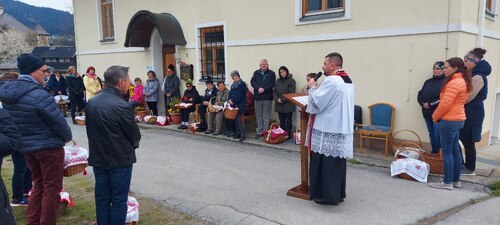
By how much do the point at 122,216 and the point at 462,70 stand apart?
4611 millimetres

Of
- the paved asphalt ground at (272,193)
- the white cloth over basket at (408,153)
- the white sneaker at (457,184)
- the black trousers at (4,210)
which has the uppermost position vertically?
the black trousers at (4,210)

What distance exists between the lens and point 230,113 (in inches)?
354

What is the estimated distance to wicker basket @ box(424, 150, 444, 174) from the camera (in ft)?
20.2

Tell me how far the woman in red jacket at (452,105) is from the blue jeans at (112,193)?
4.15 m

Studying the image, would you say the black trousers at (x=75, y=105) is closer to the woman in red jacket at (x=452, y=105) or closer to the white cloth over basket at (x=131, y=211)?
the white cloth over basket at (x=131, y=211)

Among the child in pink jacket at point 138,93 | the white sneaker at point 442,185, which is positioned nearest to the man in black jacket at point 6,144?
the white sneaker at point 442,185

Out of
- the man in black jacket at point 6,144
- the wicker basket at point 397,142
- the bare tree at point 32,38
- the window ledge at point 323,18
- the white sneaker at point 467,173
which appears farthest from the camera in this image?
the bare tree at point 32,38

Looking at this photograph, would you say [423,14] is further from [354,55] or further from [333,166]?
[333,166]

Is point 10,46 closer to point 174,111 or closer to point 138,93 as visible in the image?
point 138,93

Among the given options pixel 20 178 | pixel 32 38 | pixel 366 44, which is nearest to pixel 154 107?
pixel 366 44

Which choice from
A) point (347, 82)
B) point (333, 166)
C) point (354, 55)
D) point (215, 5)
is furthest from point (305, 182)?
point (215, 5)

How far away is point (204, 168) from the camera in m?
6.90

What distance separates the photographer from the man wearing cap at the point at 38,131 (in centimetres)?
379

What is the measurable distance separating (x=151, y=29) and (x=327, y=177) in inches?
356
